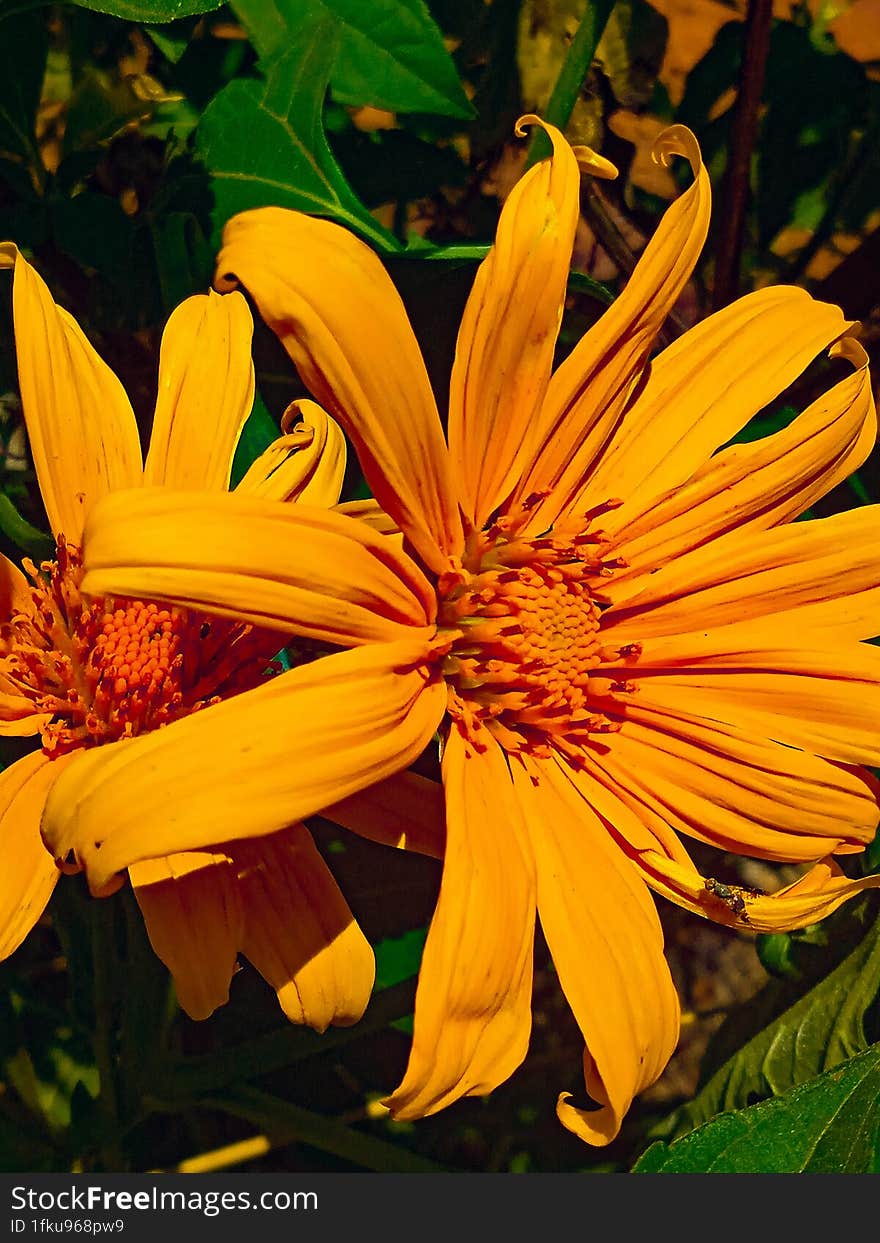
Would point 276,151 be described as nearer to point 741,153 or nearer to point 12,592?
point 12,592

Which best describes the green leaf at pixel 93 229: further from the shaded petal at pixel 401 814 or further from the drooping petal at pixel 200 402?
the shaded petal at pixel 401 814

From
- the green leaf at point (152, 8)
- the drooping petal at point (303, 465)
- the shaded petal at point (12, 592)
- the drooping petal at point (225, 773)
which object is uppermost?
the green leaf at point (152, 8)

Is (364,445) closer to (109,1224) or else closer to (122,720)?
(122,720)

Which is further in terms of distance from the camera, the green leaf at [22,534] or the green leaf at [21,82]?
the green leaf at [21,82]

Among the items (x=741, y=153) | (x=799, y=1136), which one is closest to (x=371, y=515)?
(x=799, y=1136)

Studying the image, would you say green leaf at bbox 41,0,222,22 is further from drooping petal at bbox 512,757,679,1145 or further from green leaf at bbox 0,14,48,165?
drooping petal at bbox 512,757,679,1145

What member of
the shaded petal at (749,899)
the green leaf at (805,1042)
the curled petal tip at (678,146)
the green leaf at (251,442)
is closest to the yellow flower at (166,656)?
the green leaf at (251,442)

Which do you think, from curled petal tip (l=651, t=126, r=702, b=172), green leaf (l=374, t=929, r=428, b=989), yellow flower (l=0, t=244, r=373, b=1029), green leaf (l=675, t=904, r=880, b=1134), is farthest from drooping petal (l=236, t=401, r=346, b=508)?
green leaf (l=675, t=904, r=880, b=1134)
